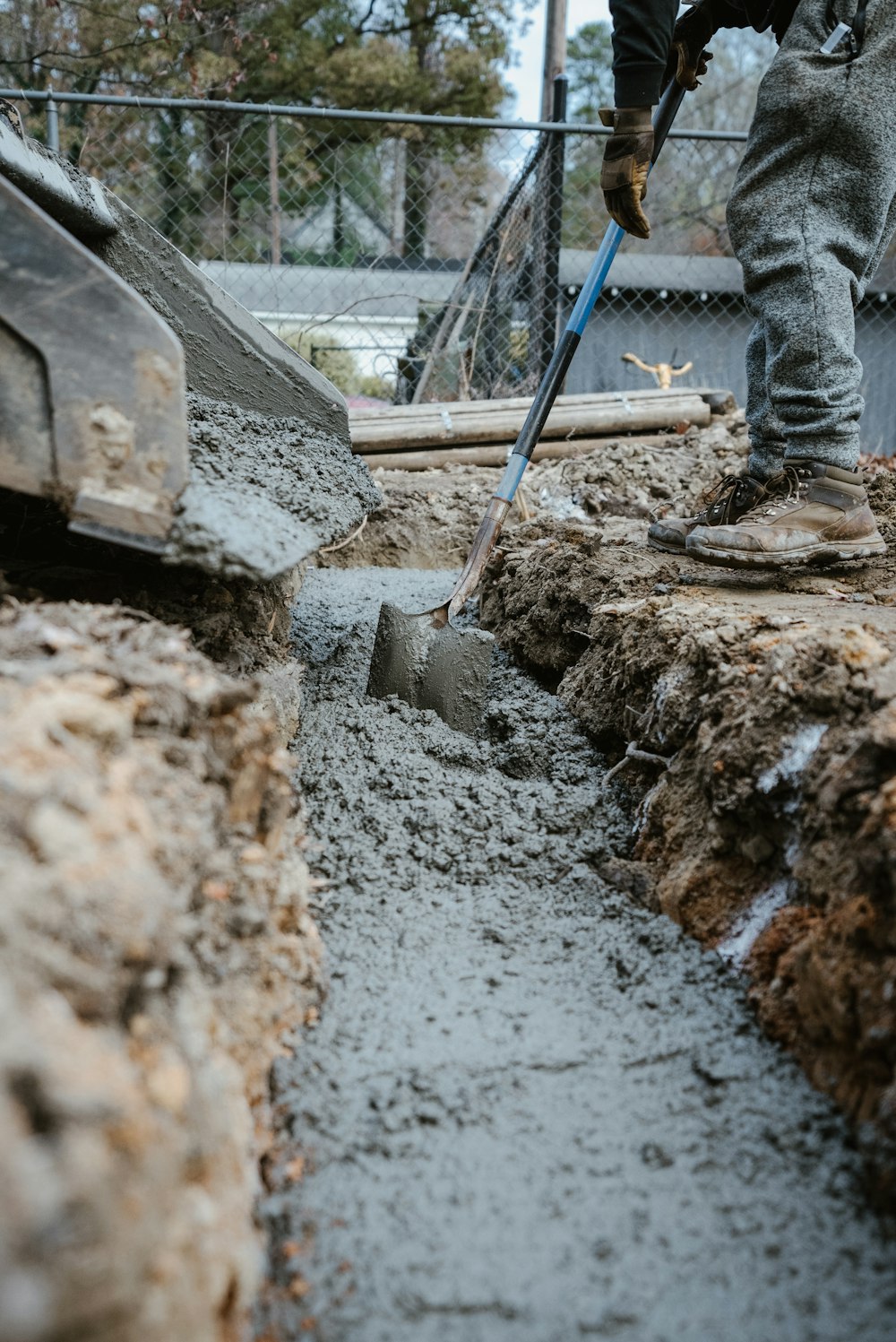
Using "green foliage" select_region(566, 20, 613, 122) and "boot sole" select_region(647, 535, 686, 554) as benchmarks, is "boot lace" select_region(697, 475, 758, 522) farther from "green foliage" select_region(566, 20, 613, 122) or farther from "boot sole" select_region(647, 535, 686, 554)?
"green foliage" select_region(566, 20, 613, 122)

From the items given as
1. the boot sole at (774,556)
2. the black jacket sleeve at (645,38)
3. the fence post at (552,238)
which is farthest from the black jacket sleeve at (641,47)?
the fence post at (552,238)

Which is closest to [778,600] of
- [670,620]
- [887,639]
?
[670,620]

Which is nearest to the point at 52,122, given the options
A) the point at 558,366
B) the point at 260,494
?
the point at 558,366

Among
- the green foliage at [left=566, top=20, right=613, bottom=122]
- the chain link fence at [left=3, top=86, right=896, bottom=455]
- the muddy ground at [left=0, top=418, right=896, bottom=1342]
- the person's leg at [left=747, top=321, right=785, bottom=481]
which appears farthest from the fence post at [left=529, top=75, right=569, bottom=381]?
the green foliage at [left=566, top=20, right=613, bottom=122]

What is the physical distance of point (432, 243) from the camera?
31.9 ft

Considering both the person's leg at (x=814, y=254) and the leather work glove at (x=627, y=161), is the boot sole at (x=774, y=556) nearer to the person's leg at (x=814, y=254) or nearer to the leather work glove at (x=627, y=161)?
the person's leg at (x=814, y=254)

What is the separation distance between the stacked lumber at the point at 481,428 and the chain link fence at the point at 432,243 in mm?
964

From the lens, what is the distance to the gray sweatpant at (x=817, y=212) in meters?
2.08

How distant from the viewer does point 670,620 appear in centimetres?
203

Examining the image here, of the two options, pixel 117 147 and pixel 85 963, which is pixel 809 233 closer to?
pixel 85 963

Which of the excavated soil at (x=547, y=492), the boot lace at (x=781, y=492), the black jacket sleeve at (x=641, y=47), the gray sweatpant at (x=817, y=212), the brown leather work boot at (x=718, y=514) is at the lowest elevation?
the excavated soil at (x=547, y=492)

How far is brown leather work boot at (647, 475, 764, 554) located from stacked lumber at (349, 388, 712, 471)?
197 centimetres

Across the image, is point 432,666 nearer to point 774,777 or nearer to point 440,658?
point 440,658

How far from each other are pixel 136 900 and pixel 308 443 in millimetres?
1767
